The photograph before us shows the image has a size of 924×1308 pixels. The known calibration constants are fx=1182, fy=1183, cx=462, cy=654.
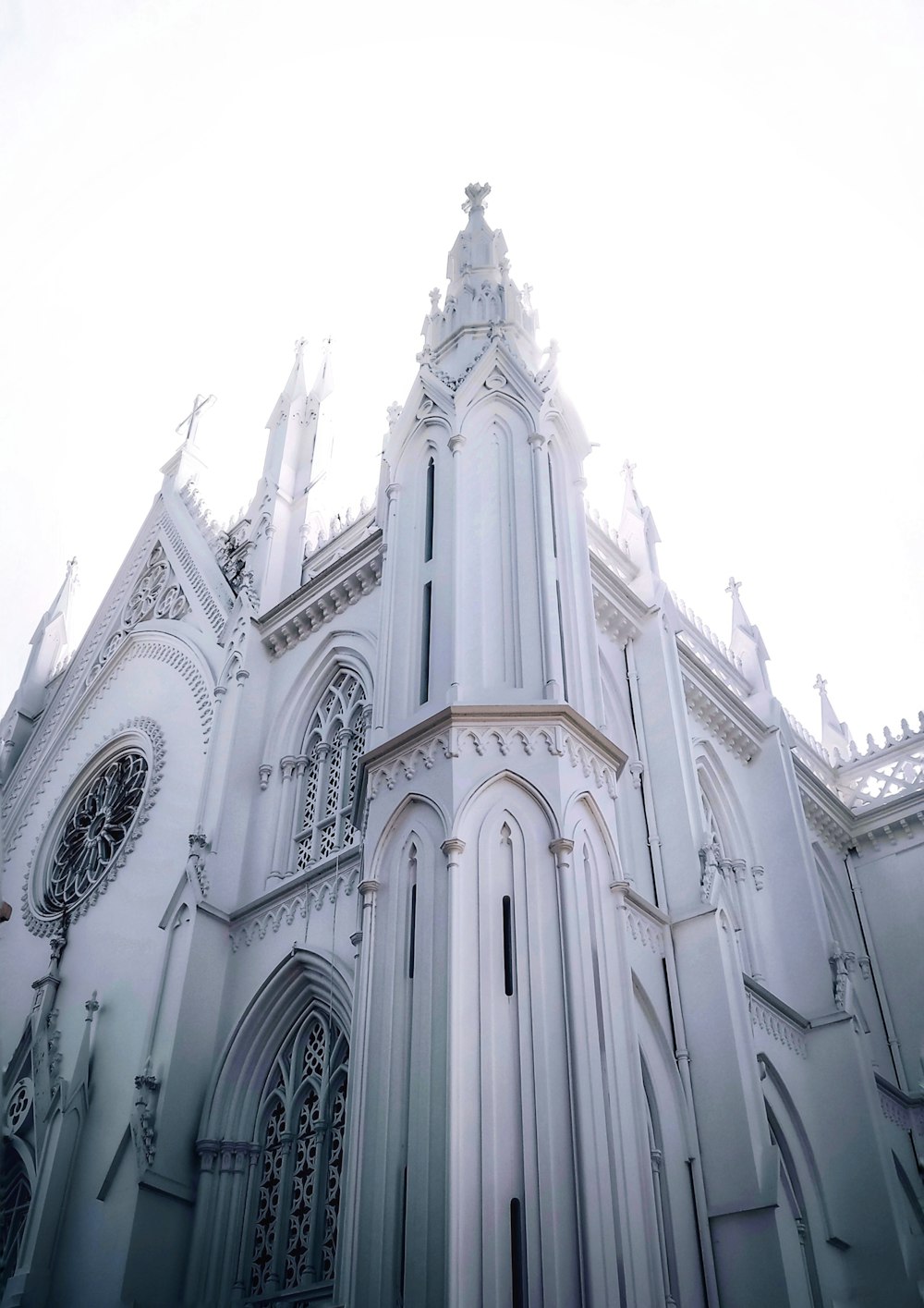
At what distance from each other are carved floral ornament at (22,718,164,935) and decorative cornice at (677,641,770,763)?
819 cm

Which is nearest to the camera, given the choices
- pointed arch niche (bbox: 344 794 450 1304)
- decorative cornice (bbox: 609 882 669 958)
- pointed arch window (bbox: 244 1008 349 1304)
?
pointed arch niche (bbox: 344 794 450 1304)

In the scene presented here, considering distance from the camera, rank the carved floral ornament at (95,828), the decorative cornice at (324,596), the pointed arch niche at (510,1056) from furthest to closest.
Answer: the carved floral ornament at (95,828) < the decorative cornice at (324,596) < the pointed arch niche at (510,1056)

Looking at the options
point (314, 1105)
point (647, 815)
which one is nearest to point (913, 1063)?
point (647, 815)

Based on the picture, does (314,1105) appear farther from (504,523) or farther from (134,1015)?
(504,523)

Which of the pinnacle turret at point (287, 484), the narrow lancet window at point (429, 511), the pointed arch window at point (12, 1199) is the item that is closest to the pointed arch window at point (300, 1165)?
the pointed arch window at point (12, 1199)

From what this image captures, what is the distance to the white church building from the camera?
30.8ft

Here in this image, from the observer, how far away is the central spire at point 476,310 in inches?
608

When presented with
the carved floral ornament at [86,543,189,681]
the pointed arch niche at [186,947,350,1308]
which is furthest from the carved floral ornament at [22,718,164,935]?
the pointed arch niche at [186,947,350,1308]

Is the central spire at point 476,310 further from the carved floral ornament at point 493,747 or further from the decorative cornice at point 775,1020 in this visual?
the decorative cornice at point 775,1020

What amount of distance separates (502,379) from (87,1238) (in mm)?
10873

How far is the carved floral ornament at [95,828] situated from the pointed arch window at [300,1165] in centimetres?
501

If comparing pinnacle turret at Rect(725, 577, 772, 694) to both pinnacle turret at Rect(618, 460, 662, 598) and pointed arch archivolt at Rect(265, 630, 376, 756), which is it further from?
pointed arch archivolt at Rect(265, 630, 376, 756)

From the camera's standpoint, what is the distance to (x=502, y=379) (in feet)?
48.6

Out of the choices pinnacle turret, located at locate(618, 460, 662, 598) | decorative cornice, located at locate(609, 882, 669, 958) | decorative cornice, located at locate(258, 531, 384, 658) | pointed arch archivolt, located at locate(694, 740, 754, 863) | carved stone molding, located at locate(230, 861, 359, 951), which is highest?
pinnacle turret, located at locate(618, 460, 662, 598)
